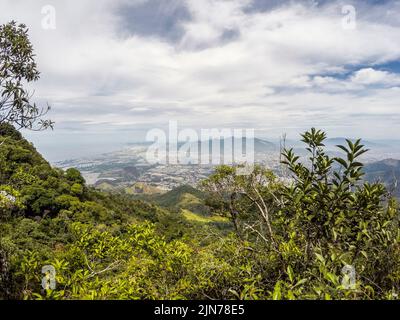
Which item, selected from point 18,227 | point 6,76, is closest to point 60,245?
point 18,227

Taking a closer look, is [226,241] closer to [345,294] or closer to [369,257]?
[369,257]

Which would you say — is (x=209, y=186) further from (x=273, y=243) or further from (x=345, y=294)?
(x=345, y=294)

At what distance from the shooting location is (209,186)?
50.5ft

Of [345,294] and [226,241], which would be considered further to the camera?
[226,241]

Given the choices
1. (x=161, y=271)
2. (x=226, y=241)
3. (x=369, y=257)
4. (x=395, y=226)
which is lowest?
(x=161, y=271)

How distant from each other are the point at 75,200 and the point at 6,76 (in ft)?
144

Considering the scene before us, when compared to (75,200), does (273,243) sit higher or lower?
higher

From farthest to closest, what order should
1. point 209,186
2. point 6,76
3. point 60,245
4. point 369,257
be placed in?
point 60,245 → point 209,186 → point 6,76 → point 369,257

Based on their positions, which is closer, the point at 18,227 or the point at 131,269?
the point at 131,269

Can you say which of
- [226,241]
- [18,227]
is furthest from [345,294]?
[18,227]

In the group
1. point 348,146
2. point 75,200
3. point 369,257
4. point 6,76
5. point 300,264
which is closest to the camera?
point 348,146

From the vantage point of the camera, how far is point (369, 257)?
15.1 feet

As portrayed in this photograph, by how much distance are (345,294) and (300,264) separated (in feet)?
5.84

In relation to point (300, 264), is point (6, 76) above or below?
above
